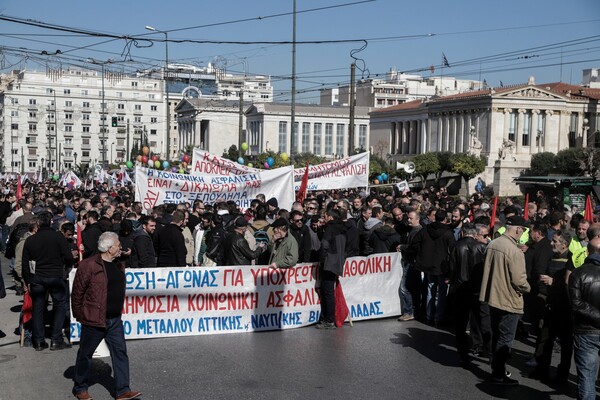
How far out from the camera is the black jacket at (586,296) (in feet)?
21.7

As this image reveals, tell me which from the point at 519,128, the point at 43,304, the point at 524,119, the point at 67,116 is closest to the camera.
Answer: the point at 43,304

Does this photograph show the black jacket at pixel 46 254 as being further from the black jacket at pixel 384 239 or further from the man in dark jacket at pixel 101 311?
the black jacket at pixel 384 239

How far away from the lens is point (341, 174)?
1877 centimetres

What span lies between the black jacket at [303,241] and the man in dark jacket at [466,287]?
2.31 metres

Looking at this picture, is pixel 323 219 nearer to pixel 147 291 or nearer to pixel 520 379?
pixel 147 291

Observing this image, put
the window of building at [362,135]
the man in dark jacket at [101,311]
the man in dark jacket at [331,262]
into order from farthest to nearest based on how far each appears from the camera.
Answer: the window of building at [362,135] < the man in dark jacket at [331,262] < the man in dark jacket at [101,311]

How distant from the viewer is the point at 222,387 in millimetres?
7699

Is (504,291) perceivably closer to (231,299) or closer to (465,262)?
(465,262)

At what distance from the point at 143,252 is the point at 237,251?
3.97 feet

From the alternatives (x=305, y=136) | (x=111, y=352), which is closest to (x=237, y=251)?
(x=111, y=352)

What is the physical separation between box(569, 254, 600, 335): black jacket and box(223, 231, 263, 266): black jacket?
4756 millimetres

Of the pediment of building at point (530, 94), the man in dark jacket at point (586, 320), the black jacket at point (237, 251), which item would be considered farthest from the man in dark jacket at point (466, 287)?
the pediment of building at point (530, 94)

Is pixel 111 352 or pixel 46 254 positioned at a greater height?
pixel 46 254

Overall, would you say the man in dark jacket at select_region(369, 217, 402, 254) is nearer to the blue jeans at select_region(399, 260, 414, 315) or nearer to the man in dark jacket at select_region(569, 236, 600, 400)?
the blue jeans at select_region(399, 260, 414, 315)
